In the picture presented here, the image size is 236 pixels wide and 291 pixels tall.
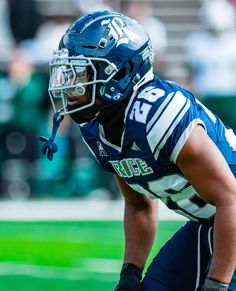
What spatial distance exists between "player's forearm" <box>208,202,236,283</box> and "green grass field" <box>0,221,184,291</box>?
2443 mm

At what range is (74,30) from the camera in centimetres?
359

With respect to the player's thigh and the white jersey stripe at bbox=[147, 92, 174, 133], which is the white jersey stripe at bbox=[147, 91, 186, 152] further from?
the player's thigh

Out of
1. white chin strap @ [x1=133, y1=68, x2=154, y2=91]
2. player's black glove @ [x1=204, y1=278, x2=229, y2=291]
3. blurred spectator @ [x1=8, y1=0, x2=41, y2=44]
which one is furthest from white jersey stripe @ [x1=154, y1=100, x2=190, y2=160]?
blurred spectator @ [x1=8, y1=0, x2=41, y2=44]

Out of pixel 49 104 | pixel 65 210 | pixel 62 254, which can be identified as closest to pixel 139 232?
pixel 62 254

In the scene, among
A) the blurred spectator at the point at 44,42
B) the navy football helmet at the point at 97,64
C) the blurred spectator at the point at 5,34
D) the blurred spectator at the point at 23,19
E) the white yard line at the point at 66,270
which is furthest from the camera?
the blurred spectator at the point at 5,34

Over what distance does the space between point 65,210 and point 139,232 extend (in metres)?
4.71

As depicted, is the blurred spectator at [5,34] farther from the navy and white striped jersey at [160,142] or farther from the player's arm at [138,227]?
the navy and white striped jersey at [160,142]

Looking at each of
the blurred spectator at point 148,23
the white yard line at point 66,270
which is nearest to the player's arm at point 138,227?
the white yard line at point 66,270

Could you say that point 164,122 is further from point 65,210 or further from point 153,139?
point 65,210

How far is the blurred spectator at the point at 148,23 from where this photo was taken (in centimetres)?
911

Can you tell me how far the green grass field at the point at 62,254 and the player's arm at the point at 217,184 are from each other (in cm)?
249

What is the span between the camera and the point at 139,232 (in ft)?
13.1

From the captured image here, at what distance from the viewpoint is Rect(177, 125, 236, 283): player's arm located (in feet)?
10.9

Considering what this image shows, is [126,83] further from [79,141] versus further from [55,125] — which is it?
[79,141]
